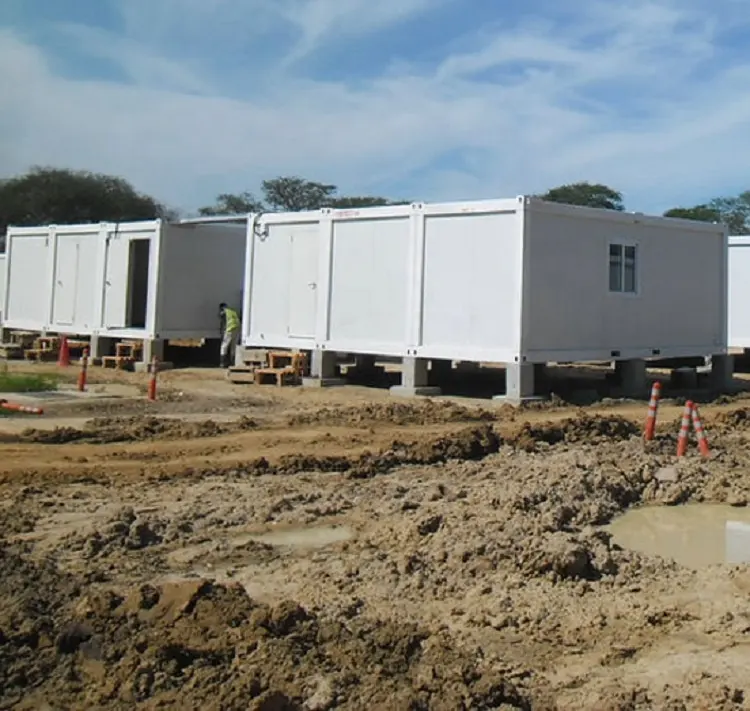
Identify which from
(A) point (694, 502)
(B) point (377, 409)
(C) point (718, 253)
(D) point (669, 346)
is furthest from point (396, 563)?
(C) point (718, 253)

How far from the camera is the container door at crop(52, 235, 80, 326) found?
26.1m

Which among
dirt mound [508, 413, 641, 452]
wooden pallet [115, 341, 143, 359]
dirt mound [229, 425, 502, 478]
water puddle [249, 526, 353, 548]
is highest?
wooden pallet [115, 341, 143, 359]

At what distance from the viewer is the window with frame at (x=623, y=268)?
1906cm

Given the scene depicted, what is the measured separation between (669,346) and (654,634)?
15.2 meters

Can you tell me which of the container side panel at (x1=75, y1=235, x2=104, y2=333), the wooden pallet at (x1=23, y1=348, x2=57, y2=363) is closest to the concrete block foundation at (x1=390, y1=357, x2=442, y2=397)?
the container side panel at (x1=75, y1=235, x2=104, y2=333)

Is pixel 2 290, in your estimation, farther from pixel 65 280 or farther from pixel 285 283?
pixel 285 283

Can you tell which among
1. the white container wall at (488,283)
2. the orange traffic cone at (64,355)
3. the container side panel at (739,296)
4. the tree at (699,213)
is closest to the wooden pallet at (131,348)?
the orange traffic cone at (64,355)

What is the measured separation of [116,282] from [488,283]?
11.1 metres

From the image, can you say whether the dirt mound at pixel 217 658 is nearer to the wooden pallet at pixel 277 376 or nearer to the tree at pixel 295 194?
the wooden pallet at pixel 277 376

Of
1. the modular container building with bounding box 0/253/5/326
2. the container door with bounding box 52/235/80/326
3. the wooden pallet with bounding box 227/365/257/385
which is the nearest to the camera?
the wooden pallet with bounding box 227/365/257/385

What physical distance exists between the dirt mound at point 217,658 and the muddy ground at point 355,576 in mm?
14

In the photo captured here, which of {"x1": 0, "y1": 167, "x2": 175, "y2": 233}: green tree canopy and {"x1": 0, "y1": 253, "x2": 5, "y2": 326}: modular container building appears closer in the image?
{"x1": 0, "y1": 253, "x2": 5, "y2": 326}: modular container building

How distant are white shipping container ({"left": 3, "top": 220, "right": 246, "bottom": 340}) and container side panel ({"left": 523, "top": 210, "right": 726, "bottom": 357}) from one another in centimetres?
1003

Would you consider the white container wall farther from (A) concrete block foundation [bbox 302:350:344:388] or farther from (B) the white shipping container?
(B) the white shipping container
